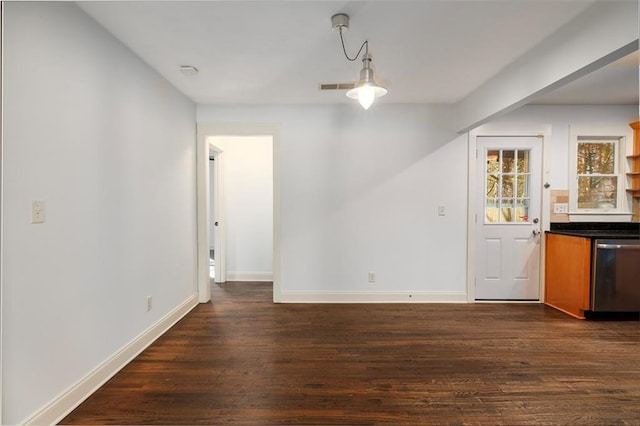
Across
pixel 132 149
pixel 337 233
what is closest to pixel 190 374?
pixel 132 149

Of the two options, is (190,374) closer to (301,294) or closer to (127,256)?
(127,256)

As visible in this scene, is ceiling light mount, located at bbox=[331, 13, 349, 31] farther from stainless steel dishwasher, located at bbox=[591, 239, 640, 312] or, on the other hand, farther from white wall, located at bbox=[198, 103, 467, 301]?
stainless steel dishwasher, located at bbox=[591, 239, 640, 312]

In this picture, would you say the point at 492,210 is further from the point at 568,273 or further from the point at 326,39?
the point at 326,39

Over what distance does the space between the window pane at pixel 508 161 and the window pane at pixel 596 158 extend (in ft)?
2.79

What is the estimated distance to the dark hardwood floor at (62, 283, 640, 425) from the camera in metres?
1.80

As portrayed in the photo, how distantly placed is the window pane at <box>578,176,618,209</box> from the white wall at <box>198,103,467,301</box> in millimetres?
1546

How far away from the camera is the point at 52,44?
171 centimetres

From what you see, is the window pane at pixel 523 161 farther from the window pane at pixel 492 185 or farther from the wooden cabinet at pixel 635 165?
the wooden cabinet at pixel 635 165

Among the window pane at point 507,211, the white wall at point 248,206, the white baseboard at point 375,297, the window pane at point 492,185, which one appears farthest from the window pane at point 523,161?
the white wall at point 248,206

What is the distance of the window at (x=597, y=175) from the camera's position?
3736 mm

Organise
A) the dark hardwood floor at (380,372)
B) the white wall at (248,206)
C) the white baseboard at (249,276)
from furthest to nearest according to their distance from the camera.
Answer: the white baseboard at (249,276) < the white wall at (248,206) < the dark hardwood floor at (380,372)

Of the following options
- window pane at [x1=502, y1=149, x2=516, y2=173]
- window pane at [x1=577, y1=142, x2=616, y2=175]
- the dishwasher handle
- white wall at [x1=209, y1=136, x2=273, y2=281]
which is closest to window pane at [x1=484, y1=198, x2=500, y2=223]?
window pane at [x1=502, y1=149, x2=516, y2=173]

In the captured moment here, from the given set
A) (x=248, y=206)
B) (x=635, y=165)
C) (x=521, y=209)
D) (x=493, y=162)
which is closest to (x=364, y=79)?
(x=493, y=162)

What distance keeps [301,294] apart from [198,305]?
1.27 m
